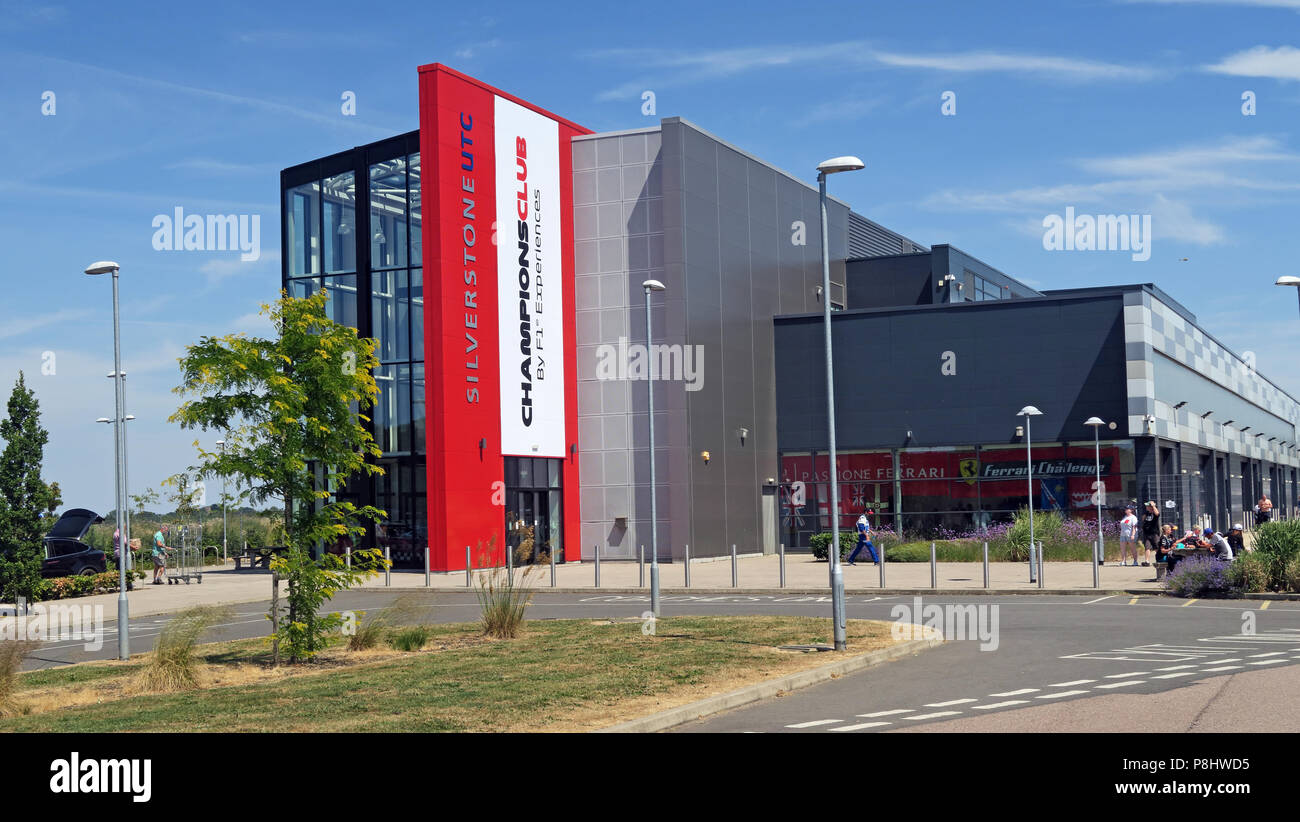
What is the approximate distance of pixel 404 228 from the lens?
127 ft

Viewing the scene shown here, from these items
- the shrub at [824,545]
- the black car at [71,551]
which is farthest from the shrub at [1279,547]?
the black car at [71,551]

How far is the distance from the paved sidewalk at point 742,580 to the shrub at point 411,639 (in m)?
6.77

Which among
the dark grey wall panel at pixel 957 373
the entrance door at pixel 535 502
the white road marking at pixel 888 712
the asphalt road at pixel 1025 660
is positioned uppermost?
the dark grey wall panel at pixel 957 373

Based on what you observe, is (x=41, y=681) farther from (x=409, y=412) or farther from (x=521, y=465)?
(x=521, y=465)

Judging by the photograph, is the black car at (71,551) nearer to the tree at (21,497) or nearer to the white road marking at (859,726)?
the tree at (21,497)

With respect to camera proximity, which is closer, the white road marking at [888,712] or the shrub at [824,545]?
the white road marking at [888,712]

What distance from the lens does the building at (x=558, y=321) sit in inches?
1485

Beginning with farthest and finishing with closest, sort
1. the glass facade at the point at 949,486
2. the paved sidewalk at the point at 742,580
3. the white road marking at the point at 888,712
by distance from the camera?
the glass facade at the point at 949,486 < the paved sidewalk at the point at 742,580 < the white road marking at the point at 888,712

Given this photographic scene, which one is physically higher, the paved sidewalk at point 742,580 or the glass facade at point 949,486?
the glass facade at point 949,486

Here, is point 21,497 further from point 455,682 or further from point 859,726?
point 859,726

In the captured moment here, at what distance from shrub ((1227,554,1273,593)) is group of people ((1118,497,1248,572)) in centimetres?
88

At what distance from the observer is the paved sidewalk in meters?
28.2
